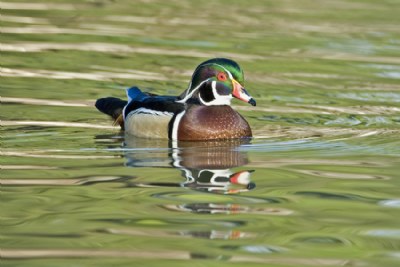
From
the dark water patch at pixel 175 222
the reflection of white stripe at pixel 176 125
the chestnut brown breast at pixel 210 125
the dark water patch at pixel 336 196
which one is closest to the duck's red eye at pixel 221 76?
the chestnut brown breast at pixel 210 125

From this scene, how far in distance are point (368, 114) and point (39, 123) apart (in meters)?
3.53

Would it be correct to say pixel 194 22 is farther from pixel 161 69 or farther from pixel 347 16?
pixel 161 69

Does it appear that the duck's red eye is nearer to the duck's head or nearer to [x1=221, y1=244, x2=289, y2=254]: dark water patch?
the duck's head

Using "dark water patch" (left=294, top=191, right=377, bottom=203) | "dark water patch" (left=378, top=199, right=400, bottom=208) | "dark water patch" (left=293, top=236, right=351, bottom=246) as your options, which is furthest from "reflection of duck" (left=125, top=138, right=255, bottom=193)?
"dark water patch" (left=293, top=236, right=351, bottom=246)

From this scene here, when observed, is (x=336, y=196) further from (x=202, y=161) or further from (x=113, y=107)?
(x=113, y=107)

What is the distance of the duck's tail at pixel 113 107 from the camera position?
41.8 ft

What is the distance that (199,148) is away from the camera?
11.3 m

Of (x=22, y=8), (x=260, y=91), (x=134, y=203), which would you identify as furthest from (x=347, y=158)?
(x=22, y=8)

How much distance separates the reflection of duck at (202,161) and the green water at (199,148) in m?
0.02

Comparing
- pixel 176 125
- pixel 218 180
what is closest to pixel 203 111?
pixel 176 125

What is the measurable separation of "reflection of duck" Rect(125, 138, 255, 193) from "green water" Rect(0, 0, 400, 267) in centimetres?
2

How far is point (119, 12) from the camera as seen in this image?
21.3 meters

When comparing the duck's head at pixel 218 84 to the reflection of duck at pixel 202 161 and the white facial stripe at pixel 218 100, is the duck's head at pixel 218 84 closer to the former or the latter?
the white facial stripe at pixel 218 100

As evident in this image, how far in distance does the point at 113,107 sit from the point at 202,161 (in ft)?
8.44
